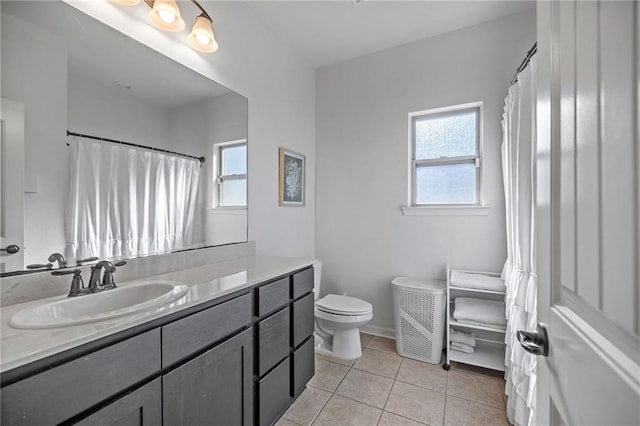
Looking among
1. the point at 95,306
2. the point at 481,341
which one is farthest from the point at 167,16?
the point at 481,341

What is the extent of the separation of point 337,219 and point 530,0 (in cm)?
231

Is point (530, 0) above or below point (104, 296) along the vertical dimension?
above

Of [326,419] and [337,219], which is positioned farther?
[337,219]

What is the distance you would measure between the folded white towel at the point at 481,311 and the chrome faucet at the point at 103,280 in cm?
219

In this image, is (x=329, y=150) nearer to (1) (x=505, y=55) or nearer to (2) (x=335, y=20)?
(2) (x=335, y=20)

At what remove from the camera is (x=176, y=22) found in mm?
1502

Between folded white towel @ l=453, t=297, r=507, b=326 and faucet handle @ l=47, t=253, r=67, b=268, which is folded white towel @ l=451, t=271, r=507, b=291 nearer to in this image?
folded white towel @ l=453, t=297, r=507, b=326

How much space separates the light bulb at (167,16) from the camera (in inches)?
57.1

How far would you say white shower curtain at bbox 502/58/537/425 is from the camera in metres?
1.41

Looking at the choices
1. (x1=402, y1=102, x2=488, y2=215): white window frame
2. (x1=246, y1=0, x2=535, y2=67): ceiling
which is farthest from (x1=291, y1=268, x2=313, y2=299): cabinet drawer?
(x1=246, y1=0, x2=535, y2=67): ceiling

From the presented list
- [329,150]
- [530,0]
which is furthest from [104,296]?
[530,0]

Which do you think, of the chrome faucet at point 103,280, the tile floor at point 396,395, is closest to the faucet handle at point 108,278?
the chrome faucet at point 103,280

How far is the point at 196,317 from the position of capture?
1104 millimetres

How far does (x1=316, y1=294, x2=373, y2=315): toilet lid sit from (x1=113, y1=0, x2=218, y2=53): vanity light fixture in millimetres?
2005
